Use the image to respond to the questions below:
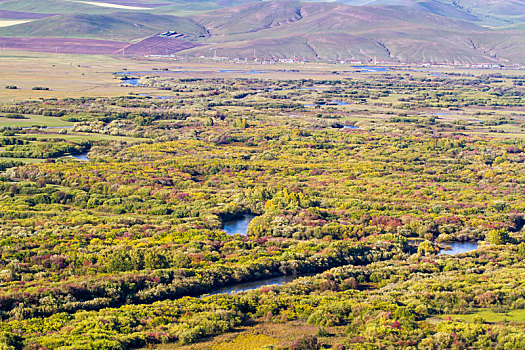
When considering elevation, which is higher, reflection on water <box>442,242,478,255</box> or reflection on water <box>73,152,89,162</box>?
reflection on water <box>442,242,478,255</box>

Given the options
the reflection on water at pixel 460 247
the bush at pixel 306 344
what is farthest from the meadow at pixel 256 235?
the reflection on water at pixel 460 247

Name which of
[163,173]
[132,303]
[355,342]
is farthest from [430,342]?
[163,173]

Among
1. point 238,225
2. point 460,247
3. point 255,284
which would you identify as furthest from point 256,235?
point 460,247

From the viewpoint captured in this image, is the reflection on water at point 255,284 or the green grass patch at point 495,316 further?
the reflection on water at point 255,284

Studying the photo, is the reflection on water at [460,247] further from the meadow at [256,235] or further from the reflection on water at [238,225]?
the reflection on water at [238,225]

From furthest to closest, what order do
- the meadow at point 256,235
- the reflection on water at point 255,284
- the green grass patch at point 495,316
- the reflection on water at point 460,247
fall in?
the reflection on water at point 460,247 < the reflection on water at point 255,284 < the green grass patch at point 495,316 < the meadow at point 256,235

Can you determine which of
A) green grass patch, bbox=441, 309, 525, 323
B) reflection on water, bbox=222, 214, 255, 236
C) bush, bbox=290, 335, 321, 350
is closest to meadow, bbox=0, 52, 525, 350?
bush, bbox=290, 335, 321, 350

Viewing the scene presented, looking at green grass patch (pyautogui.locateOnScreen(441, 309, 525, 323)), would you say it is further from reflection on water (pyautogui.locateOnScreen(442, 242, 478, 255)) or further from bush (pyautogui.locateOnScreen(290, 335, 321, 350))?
reflection on water (pyautogui.locateOnScreen(442, 242, 478, 255))

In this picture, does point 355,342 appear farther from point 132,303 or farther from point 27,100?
point 27,100
